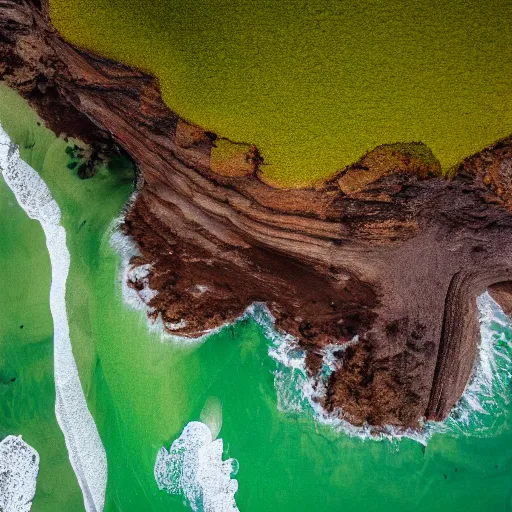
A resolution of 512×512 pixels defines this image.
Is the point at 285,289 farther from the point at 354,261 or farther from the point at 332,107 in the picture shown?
the point at 332,107

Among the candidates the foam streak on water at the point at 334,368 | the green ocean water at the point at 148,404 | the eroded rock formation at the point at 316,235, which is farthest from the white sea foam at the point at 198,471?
the eroded rock formation at the point at 316,235

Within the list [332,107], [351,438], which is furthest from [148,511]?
[332,107]

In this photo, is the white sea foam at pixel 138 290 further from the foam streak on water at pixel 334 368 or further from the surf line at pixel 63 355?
the surf line at pixel 63 355

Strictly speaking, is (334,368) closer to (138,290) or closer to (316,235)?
(316,235)

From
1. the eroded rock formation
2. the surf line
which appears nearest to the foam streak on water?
the eroded rock formation

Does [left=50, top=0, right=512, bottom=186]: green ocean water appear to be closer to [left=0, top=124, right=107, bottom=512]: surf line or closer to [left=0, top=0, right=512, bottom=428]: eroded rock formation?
[left=0, top=0, right=512, bottom=428]: eroded rock formation

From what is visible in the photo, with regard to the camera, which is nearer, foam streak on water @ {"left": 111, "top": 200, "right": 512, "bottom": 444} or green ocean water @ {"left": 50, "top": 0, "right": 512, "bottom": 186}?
green ocean water @ {"left": 50, "top": 0, "right": 512, "bottom": 186}
